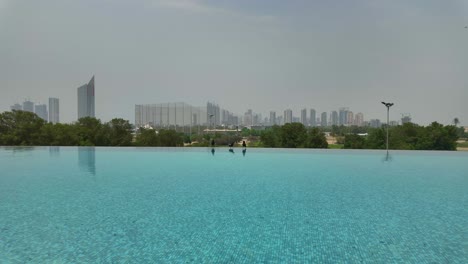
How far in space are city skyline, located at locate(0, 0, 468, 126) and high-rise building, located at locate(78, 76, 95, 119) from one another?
17.9m

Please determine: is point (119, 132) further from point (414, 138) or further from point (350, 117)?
point (350, 117)

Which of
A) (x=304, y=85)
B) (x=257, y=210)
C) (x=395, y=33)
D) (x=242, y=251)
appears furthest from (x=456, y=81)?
(x=242, y=251)

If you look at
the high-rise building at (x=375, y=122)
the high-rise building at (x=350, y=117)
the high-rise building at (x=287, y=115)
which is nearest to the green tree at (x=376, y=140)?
the high-rise building at (x=375, y=122)

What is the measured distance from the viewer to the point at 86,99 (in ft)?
185

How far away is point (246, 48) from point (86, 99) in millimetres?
39158

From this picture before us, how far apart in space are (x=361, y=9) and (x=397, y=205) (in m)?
19.3

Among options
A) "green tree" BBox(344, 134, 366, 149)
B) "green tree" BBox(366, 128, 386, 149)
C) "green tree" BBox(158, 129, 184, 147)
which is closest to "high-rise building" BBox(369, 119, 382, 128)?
"green tree" BBox(344, 134, 366, 149)

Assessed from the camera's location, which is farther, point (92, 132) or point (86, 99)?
point (86, 99)

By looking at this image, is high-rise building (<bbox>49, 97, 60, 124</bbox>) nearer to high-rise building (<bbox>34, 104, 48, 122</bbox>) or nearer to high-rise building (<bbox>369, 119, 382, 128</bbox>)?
high-rise building (<bbox>34, 104, 48, 122</bbox>)

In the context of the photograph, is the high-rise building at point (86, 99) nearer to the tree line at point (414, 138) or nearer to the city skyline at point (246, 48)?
the city skyline at point (246, 48)

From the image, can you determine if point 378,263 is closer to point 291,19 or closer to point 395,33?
point 291,19

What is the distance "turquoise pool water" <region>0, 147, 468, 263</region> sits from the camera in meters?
4.49

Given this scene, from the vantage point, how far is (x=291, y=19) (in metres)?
23.8

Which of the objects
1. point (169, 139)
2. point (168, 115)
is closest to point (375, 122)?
point (168, 115)
